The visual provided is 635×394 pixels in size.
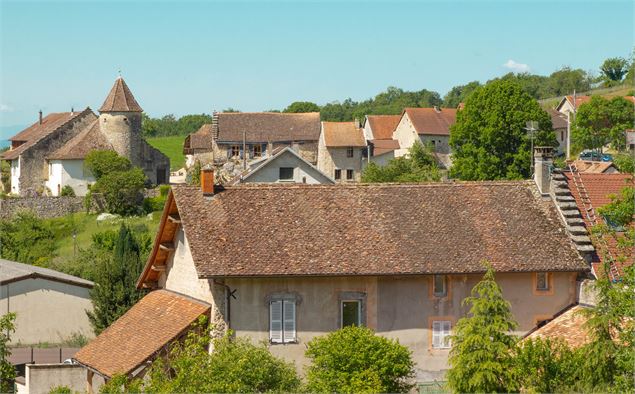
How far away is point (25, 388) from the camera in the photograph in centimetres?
3356

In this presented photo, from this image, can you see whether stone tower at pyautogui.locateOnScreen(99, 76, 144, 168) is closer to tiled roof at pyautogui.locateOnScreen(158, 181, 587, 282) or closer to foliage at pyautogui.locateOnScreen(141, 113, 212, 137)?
tiled roof at pyautogui.locateOnScreen(158, 181, 587, 282)

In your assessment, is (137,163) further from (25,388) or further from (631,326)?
(631,326)

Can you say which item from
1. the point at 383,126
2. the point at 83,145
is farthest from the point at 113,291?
the point at 383,126

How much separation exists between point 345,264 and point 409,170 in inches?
1852

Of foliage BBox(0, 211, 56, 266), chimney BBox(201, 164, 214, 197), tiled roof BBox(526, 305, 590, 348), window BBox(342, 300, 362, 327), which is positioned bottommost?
tiled roof BBox(526, 305, 590, 348)

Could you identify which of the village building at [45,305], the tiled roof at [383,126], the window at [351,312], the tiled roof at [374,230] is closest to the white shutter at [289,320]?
the tiled roof at [374,230]

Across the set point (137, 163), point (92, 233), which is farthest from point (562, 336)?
point (137, 163)

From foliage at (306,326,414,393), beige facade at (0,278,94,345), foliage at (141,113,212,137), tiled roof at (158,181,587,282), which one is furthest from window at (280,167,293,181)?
foliage at (141,113,212,137)

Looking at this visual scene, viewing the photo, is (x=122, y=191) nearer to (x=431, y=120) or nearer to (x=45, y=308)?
(x=45, y=308)

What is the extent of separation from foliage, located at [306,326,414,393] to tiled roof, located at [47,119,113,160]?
Answer: 51.1 meters

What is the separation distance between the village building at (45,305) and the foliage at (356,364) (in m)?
17.6

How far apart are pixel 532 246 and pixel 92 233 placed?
39.6 m

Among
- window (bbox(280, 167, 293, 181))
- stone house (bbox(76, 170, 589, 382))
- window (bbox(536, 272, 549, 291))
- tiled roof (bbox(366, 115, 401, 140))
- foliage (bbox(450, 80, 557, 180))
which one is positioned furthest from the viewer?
tiled roof (bbox(366, 115, 401, 140))

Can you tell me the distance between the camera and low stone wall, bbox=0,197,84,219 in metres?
72.8
